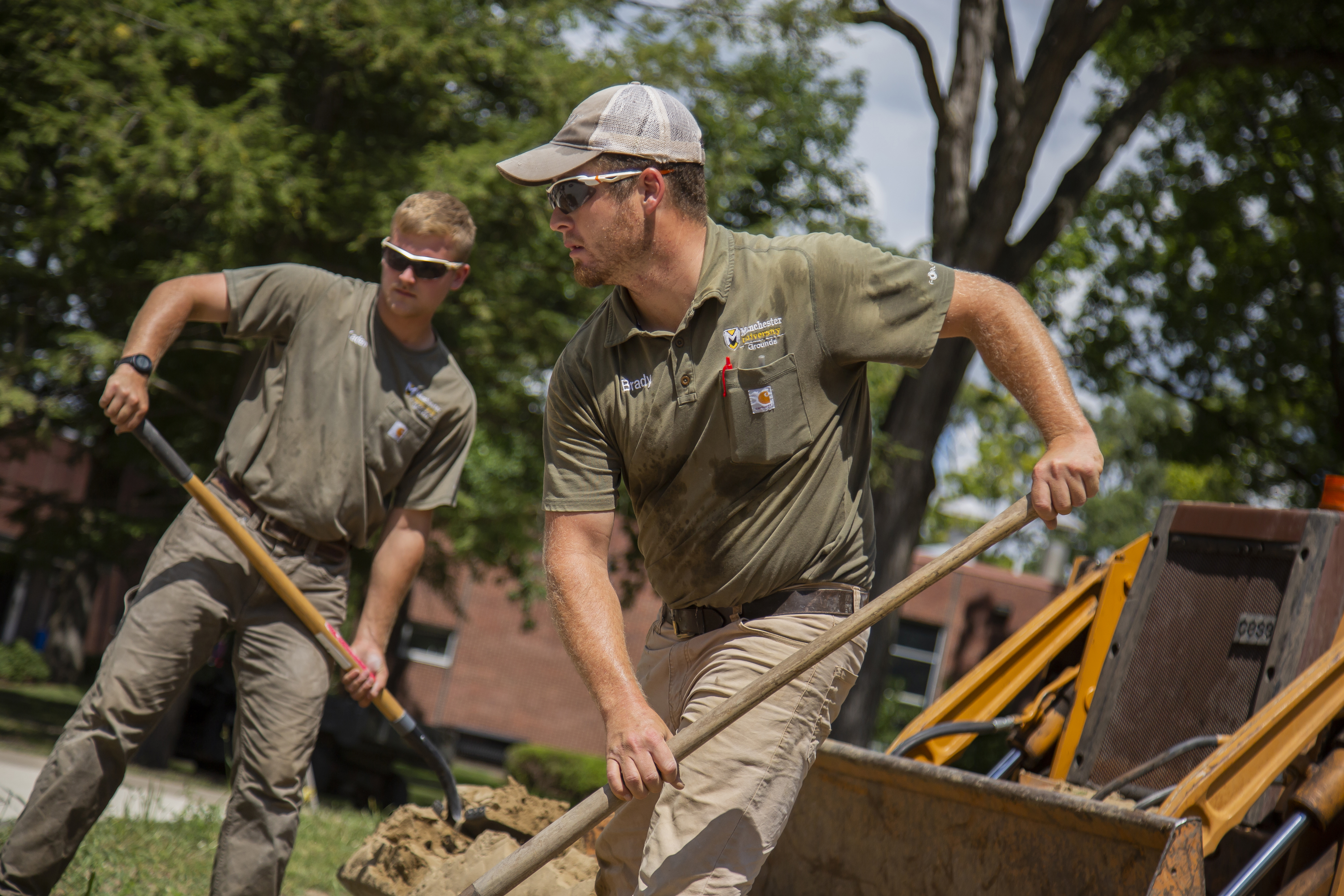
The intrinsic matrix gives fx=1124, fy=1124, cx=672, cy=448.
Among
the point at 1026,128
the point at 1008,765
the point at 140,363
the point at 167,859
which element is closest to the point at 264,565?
the point at 140,363

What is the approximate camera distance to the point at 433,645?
26.7 metres

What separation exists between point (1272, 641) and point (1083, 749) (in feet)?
2.87

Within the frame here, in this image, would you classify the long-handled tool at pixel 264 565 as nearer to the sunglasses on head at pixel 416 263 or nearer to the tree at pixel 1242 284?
the sunglasses on head at pixel 416 263

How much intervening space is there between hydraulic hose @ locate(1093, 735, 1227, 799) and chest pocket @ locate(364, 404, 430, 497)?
281 cm

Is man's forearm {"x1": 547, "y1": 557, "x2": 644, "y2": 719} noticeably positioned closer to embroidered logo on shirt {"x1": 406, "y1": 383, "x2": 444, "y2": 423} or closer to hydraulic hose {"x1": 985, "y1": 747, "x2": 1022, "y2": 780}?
embroidered logo on shirt {"x1": 406, "y1": 383, "x2": 444, "y2": 423}

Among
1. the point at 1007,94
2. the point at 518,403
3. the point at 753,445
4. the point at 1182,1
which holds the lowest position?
the point at 518,403

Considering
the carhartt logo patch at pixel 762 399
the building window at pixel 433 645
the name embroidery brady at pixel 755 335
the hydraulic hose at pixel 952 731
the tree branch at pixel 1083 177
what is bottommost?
the building window at pixel 433 645

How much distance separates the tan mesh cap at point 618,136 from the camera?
2.68 m

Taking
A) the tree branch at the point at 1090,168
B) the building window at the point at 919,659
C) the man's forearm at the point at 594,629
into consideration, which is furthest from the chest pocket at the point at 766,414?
the building window at the point at 919,659

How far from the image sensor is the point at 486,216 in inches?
384

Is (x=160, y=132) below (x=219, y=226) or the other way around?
the other way around

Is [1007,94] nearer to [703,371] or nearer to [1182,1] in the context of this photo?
[1182,1]

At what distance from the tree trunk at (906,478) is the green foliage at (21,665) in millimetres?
20846

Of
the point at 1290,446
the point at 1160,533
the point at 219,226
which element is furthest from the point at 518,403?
the point at 1290,446
